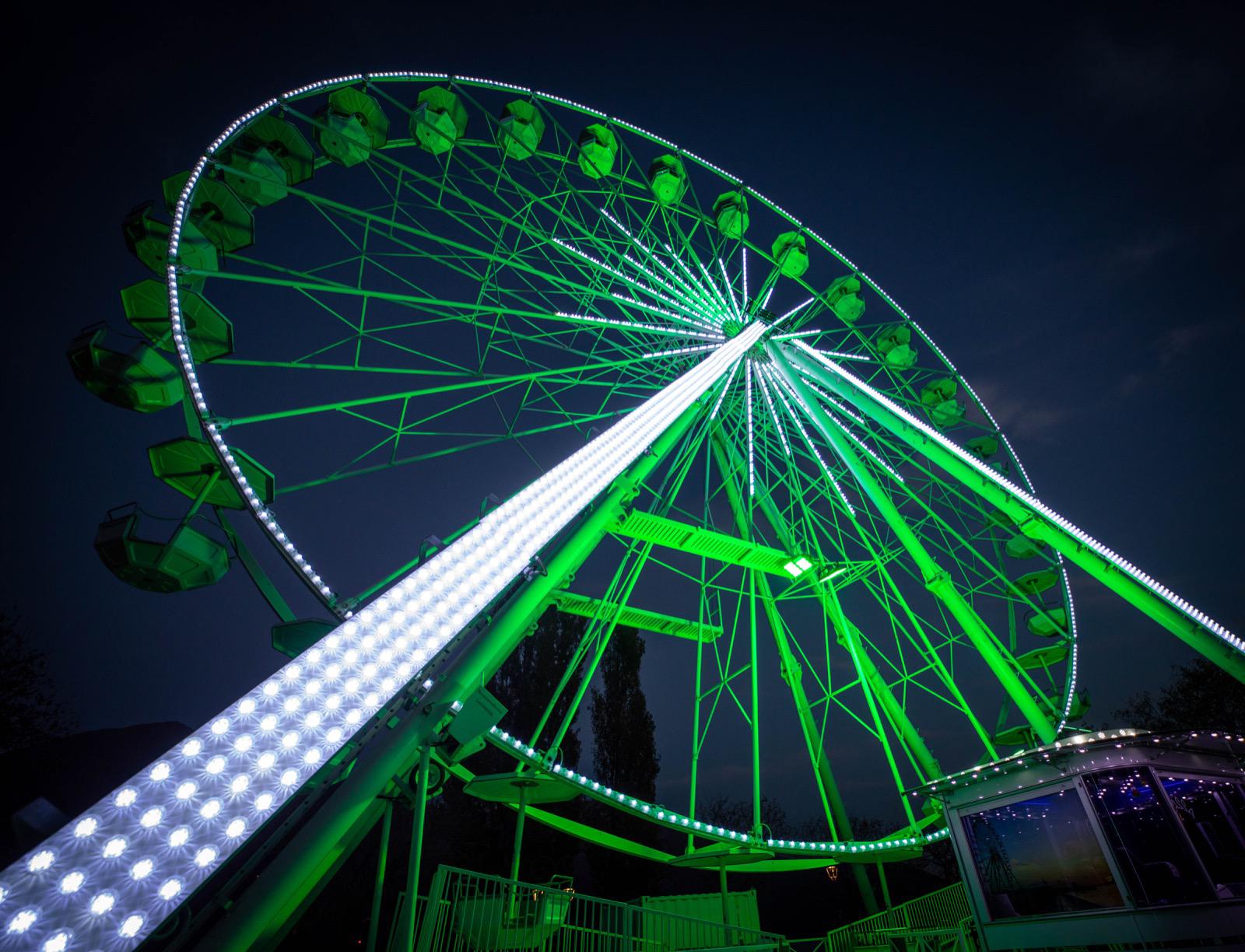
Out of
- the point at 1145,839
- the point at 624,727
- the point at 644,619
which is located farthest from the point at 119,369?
the point at 624,727

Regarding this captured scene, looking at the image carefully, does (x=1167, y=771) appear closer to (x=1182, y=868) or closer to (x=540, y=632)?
(x=1182, y=868)

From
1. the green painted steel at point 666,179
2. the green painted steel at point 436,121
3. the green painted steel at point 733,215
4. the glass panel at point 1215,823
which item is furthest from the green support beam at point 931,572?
the green painted steel at point 436,121

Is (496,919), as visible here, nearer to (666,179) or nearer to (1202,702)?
(666,179)

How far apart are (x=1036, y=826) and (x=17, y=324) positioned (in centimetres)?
3635

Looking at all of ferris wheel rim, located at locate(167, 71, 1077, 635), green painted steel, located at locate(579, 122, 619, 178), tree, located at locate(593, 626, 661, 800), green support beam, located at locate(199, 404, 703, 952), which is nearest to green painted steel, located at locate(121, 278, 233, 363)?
ferris wheel rim, located at locate(167, 71, 1077, 635)

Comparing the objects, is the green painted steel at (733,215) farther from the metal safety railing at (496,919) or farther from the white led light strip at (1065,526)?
the metal safety railing at (496,919)

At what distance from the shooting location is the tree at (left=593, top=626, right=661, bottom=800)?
2009cm

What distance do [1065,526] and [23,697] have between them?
94.8 ft

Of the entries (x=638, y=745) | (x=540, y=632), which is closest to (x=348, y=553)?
(x=540, y=632)

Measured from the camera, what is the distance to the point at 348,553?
5016 centimetres

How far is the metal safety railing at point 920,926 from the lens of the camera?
32.0 ft

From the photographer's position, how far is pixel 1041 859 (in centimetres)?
655

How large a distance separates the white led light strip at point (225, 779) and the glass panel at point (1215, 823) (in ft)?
25.7

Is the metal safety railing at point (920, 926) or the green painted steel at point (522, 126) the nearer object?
the green painted steel at point (522, 126)
